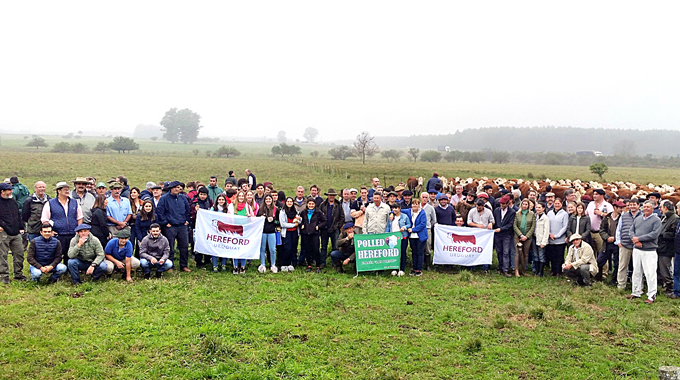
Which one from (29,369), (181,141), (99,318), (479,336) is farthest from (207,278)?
(181,141)

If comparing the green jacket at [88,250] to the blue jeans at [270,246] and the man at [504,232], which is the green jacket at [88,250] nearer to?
the blue jeans at [270,246]

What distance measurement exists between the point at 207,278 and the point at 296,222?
96.0 inches

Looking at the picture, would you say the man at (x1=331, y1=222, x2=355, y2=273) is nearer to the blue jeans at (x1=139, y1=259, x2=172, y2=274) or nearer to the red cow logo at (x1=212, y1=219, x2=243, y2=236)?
the red cow logo at (x1=212, y1=219, x2=243, y2=236)

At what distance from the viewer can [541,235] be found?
1067cm

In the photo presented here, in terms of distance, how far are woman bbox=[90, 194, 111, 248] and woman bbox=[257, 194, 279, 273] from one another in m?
3.49

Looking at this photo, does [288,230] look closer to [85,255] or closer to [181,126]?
[85,255]

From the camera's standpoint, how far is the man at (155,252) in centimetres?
952

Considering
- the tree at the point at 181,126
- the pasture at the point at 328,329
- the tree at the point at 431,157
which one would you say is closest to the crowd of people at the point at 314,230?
the pasture at the point at 328,329

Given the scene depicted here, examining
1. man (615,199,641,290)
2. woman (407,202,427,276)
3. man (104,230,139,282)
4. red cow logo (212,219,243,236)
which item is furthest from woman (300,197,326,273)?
man (615,199,641,290)

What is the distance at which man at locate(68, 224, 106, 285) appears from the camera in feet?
29.0

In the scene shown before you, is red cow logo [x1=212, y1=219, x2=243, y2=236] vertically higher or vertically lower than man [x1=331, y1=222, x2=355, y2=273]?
higher

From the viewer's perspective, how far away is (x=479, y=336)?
709cm

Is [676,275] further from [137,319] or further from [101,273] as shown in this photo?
[101,273]

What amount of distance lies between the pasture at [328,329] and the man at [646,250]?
369 mm
